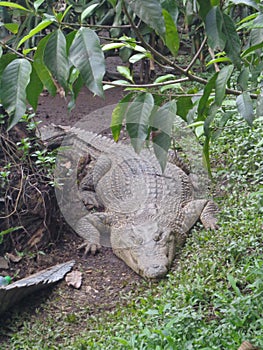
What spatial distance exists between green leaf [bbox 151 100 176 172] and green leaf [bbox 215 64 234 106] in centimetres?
18

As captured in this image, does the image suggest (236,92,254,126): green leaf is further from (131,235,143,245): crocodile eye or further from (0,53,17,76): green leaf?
(131,235,143,245): crocodile eye

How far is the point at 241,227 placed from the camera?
141 inches

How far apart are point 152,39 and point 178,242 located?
2977mm

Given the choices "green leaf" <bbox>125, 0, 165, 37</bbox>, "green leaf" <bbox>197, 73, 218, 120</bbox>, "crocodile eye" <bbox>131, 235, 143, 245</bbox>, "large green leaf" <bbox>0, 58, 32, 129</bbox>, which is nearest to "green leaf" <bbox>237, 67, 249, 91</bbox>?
"green leaf" <bbox>197, 73, 218, 120</bbox>

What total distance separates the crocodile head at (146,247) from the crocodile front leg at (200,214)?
0.82 feet

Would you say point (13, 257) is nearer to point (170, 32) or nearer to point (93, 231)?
point (93, 231)

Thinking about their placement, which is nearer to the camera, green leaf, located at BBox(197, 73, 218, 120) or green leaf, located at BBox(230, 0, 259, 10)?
green leaf, located at BBox(230, 0, 259, 10)

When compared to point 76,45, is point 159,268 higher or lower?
lower

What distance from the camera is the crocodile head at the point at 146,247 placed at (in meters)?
3.81

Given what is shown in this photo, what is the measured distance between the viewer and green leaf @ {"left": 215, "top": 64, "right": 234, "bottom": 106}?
1677 millimetres

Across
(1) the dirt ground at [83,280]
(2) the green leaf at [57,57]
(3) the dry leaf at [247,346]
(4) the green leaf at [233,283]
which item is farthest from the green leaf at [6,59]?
(1) the dirt ground at [83,280]

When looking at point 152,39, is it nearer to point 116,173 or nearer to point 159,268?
point 116,173

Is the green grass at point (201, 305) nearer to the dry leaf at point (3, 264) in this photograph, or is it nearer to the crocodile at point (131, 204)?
the crocodile at point (131, 204)

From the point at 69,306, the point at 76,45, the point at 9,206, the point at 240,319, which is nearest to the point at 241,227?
the point at 240,319
